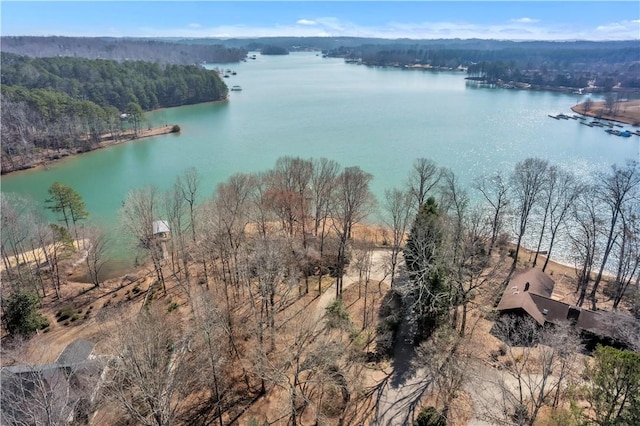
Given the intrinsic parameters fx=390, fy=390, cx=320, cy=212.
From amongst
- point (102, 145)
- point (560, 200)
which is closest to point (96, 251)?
point (102, 145)

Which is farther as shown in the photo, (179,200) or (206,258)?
(179,200)

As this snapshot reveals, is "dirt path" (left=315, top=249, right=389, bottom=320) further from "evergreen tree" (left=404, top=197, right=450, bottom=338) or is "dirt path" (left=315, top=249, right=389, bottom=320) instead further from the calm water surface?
the calm water surface

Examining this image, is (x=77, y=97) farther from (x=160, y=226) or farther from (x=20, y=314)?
(x=20, y=314)

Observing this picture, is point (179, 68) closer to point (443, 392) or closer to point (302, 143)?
point (302, 143)

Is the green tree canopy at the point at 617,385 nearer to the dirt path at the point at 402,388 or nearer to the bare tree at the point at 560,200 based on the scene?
the dirt path at the point at 402,388

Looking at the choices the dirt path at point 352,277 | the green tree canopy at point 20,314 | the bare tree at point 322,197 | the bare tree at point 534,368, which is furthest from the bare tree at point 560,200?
the green tree canopy at point 20,314

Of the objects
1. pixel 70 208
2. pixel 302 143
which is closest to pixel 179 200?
pixel 70 208

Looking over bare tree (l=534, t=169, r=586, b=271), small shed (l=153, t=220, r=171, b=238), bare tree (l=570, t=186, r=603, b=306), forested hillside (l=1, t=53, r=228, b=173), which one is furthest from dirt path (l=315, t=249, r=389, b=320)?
forested hillside (l=1, t=53, r=228, b=173)

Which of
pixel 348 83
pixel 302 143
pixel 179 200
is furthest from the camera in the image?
pixel 348 83
